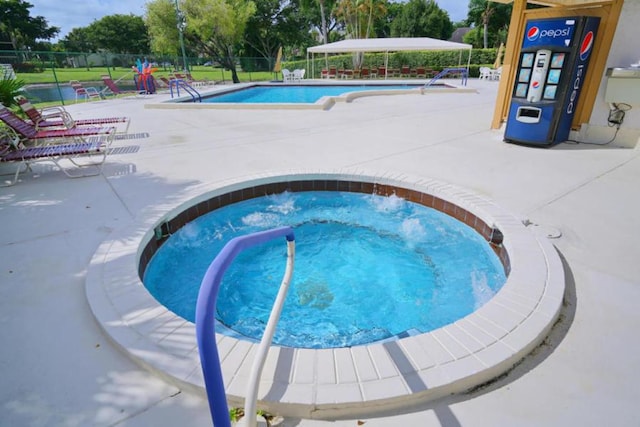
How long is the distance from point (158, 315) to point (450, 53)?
28.2 metres

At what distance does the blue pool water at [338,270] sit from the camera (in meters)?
2.90

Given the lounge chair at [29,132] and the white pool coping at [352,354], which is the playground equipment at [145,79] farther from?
the white pool coping at [352,354]

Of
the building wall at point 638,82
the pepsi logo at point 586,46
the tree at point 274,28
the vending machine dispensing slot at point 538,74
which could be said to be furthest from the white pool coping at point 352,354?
the tree at point 274,28

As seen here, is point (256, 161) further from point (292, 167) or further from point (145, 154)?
point (145, 154)

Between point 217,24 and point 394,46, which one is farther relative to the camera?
point 217,24

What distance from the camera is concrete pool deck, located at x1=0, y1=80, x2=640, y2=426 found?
1.68 meters

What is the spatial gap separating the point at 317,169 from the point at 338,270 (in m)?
1.66

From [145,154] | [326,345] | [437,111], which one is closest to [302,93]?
[437,111]

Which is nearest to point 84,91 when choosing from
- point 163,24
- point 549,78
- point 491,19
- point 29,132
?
point 29,132

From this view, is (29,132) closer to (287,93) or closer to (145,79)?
(145,79)

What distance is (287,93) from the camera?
17641mm

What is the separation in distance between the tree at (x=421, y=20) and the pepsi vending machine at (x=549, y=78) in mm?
38391

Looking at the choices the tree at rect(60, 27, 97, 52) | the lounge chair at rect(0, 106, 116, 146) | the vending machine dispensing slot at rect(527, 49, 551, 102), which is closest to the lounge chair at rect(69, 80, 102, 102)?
the lounge chair at rect(0, 106, 116, 146)

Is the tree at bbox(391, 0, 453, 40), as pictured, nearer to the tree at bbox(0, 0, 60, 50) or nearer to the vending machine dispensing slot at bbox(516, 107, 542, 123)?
the vending machine dispensing slot at bbox(516, 107, 542, 123)
